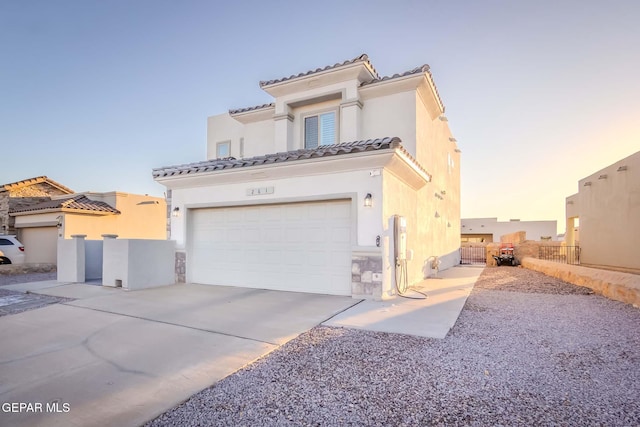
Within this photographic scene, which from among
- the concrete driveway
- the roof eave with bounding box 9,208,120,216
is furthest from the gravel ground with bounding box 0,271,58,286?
the concrete driveway

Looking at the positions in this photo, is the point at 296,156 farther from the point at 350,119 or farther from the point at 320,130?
the point at 320,130

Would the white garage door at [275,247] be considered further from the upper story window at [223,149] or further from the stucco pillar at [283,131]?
the upper story window at [223,149]

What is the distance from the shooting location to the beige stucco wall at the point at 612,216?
12773mm

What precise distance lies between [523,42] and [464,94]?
3219 millimetres

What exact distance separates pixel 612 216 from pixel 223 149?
60.1ft

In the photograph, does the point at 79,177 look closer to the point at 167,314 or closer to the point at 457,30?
the point at 167,314

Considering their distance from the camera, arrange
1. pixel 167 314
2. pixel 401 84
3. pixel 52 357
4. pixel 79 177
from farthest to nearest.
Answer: pixel 79 177
pixel 401 84
pixel 167 314
pixel 52 357

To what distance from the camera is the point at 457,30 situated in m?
10.4

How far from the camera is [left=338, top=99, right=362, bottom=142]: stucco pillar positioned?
37.4 feet

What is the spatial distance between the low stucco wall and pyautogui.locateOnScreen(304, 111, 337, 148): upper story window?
9102mm

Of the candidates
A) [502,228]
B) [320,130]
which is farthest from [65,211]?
[502,228]

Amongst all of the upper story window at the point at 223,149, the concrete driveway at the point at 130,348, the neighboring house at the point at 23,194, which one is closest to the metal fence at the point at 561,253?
the concrete driveway at the point at 130,348

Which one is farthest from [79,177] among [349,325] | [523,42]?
[523,42]

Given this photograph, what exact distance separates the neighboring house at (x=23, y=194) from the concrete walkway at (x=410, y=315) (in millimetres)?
22505
